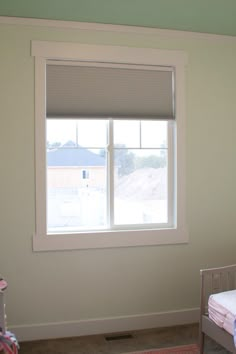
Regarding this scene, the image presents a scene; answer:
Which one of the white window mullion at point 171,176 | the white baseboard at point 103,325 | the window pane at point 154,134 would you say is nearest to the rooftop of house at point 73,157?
the window pane at point 154,134

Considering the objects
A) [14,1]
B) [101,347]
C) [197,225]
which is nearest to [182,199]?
[197,225]

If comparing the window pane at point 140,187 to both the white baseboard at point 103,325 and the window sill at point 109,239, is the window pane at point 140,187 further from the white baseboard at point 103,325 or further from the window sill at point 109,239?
the white baseboard at point 103,325

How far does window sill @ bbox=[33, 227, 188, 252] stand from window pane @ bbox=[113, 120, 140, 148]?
30.5 inches

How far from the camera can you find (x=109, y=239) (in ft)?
11.3

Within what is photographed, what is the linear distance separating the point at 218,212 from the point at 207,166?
1.43ft

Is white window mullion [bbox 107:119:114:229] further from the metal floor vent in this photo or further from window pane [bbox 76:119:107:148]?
the metal floor vent

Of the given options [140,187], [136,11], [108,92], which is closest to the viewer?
[136,11]

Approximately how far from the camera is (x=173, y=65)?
3.54m

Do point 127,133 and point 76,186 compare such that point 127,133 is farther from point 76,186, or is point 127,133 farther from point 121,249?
point 121,249

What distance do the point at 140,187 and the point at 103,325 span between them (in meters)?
1.22

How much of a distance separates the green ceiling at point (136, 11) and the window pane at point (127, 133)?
830mm

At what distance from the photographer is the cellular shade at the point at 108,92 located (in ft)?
10.9

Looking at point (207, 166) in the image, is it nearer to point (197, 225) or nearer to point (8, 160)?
point (197, 225)

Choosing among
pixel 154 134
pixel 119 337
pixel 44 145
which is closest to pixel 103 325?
pixel 119 337
